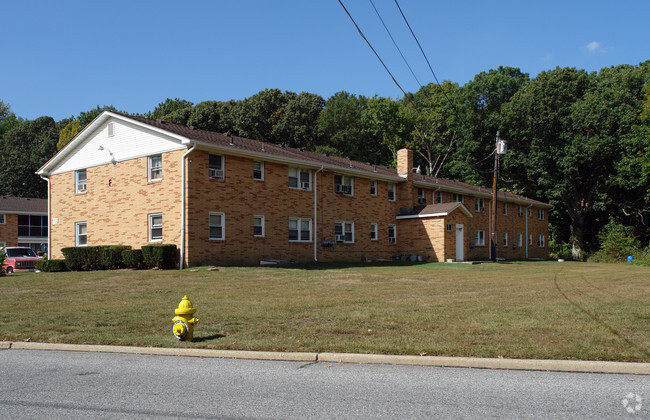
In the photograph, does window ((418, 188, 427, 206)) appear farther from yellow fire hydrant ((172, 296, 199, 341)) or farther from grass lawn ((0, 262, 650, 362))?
yellow fire hydrant ((172, 296, 199, 341))

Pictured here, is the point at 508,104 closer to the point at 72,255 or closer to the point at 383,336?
the point at 72,255

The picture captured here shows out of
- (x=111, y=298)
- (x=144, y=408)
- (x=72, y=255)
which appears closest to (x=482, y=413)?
(x=144, y=408)

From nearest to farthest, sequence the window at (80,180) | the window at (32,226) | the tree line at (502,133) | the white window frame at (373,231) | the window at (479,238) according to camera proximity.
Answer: the window at (80,180) → the white window frame at (373,231) → the window at (479,238) → the window at (32,226) → the tree line at (502,133)

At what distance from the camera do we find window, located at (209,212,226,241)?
79.8ft

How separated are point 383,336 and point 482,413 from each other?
11.7 feet

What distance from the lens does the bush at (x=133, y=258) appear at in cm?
2350

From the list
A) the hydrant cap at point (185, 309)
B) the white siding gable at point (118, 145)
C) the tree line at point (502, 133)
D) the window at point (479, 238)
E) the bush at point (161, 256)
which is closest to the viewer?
the hydrant cap at point (185, 309)

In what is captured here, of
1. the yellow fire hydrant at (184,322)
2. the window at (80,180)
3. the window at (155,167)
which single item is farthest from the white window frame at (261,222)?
the yellow fire hydrant at (184,322)

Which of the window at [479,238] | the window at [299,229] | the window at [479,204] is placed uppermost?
the window at [479,204]

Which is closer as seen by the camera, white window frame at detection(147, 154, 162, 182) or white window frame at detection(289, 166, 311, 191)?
white window frame at detection(147, 154, 162, 182)

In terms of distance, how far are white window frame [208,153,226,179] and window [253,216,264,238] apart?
2674 millimetres

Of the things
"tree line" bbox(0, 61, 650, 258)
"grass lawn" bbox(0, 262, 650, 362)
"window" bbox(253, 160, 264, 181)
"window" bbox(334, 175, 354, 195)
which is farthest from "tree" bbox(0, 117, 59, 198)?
"grass lawn" bbox(0, 262, 650, 362)

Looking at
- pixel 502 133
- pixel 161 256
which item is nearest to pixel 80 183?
pixel 161 256

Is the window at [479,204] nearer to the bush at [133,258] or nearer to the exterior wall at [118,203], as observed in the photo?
the exterior wall at [118,203]
